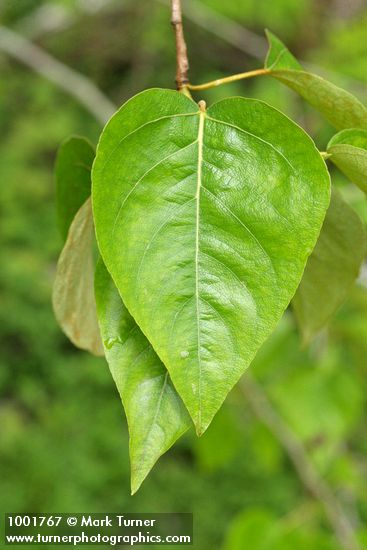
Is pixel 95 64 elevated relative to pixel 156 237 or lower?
elevated

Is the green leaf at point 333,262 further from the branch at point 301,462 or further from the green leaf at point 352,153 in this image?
the branch at point 301,462

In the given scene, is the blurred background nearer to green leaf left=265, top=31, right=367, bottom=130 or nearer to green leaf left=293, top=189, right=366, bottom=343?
green leaf left=293, top=189, right=366, bottom=343

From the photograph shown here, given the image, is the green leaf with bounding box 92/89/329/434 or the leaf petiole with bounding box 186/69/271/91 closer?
the green leaf with bounding box 92/89/329/434

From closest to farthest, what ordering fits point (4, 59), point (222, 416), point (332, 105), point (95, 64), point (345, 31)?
1. point (332, 105)
2. point (222, 416)
3. point (345, 31)
4. point (4, 59)
5. point (95, 64)

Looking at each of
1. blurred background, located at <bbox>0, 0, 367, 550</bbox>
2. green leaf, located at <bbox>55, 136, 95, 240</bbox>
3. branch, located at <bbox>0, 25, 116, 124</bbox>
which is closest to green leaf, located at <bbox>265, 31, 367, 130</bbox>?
green leaf, located at <bbox>55, 136, 95, 240</bbox>

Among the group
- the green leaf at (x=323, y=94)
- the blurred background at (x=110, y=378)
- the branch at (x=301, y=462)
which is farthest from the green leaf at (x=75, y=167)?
the branch at (x=301, y=462)

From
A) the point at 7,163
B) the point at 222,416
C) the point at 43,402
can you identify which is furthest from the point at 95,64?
the point at 222,416

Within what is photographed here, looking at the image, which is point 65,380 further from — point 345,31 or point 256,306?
point 256,306
